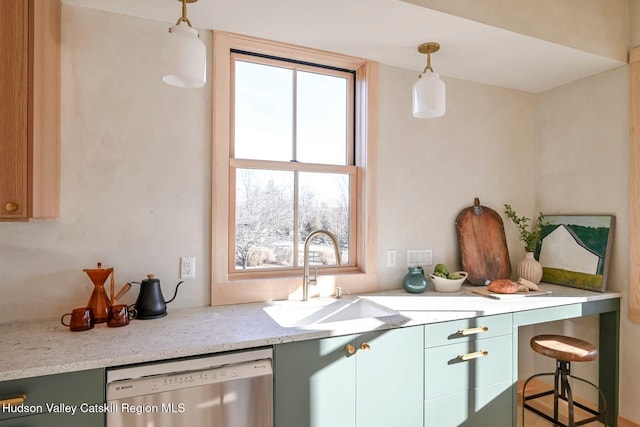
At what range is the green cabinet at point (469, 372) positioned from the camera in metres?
1.82

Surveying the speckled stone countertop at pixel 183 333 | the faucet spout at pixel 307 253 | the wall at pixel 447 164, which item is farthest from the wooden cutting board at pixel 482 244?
the faucet spout at pixel 307 253

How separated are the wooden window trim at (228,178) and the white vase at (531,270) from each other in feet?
3.61

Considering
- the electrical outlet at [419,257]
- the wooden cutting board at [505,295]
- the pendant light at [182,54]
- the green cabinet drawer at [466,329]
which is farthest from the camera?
the electrical outlet at [419,257]

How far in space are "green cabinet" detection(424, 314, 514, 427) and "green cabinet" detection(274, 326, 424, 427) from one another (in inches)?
2.9

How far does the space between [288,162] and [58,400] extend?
1.51 metres

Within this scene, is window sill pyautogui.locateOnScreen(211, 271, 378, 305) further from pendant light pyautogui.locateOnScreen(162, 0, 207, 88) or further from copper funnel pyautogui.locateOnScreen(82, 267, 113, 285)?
pendant light pyautogui.locateOnScreen(162, 0, 207, 88)

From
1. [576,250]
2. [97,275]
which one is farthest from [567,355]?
[97,275]

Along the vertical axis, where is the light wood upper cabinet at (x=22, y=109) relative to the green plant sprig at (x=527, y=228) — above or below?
above

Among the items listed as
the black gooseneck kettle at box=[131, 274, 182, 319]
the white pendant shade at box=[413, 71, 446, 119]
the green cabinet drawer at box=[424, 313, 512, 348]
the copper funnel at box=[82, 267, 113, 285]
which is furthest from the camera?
the white pendant shade at box=[413, 71, 446, 119]

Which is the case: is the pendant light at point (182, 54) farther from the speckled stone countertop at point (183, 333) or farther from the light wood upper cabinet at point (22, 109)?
the speckled stone countertop at point (183, 333)

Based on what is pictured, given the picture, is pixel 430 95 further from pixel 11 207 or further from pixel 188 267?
pixel 11 207

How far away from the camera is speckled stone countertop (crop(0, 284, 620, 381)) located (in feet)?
4.05

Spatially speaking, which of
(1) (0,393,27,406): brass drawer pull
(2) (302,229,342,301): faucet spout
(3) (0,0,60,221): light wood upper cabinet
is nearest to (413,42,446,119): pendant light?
(2) (302,229,342,301): faucet spout

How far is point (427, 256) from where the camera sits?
2.51 metres
